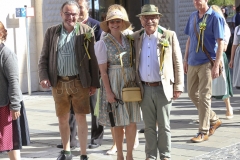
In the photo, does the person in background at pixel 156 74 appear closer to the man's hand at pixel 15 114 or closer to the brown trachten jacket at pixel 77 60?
the brown trachten jacket at pixel 77 60

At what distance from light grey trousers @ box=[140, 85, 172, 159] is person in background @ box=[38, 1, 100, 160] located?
73cm

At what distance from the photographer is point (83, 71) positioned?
690 cm

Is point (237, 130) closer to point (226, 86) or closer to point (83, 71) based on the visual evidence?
point (226, 86)

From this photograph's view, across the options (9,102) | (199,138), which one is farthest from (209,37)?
(9,102)

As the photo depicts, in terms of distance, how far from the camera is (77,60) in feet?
22.7

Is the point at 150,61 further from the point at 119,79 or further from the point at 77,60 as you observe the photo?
the point at 77,60

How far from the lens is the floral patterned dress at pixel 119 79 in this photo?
258 inches

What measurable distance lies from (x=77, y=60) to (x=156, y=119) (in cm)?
116

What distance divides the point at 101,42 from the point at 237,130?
3150mm

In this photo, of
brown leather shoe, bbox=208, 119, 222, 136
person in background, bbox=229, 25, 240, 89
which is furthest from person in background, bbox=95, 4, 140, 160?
person in background, bbox=229, 25, 240, 89

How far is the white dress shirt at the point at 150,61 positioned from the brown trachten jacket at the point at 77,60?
70cm

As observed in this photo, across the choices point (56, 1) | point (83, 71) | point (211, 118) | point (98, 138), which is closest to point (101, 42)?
point (83, 71)

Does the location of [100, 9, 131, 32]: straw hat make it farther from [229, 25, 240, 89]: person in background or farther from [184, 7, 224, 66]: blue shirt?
[229, 25, 240, 89]: person in background

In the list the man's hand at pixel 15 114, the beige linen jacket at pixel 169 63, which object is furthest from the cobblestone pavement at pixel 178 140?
the man's hand at pixel 15 114
